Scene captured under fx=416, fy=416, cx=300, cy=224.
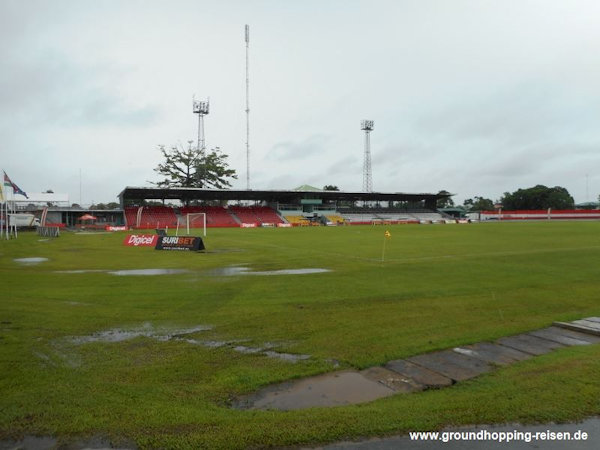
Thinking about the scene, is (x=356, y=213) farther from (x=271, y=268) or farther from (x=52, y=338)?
(x=52, y=338)

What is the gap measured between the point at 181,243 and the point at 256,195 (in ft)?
188

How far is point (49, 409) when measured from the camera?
173 inches

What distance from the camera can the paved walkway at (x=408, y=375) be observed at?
4863 millimetres

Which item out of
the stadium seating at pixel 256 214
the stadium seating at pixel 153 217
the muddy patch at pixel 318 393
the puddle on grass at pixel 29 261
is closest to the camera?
the muddy patch at pixel 318 393

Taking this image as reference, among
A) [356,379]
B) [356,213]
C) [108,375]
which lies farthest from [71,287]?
[356,213]

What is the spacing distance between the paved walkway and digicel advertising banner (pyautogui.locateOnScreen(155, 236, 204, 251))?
20.7 meters

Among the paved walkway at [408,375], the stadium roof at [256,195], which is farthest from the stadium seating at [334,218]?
the paved walkway at [408,375]

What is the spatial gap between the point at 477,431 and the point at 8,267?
19.5m

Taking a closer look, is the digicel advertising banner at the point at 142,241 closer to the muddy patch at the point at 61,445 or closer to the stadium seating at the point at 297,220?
the muddy patch at the point at 61,445

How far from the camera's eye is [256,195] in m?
83.1

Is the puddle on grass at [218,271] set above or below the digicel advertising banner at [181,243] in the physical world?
below

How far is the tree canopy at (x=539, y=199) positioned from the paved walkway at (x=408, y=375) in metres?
149

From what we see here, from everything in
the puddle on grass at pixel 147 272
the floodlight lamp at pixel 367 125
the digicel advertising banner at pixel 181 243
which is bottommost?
the puddle on grass at pixel 147 272

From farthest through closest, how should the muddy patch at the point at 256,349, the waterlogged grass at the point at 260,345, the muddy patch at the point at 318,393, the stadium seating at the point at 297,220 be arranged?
the stadium seating at the point at 297,220 < the muddy patch at the point at 256,349 < the muddy patch at the point at 318,393 < the waterlogged grass at the point at 260,345
